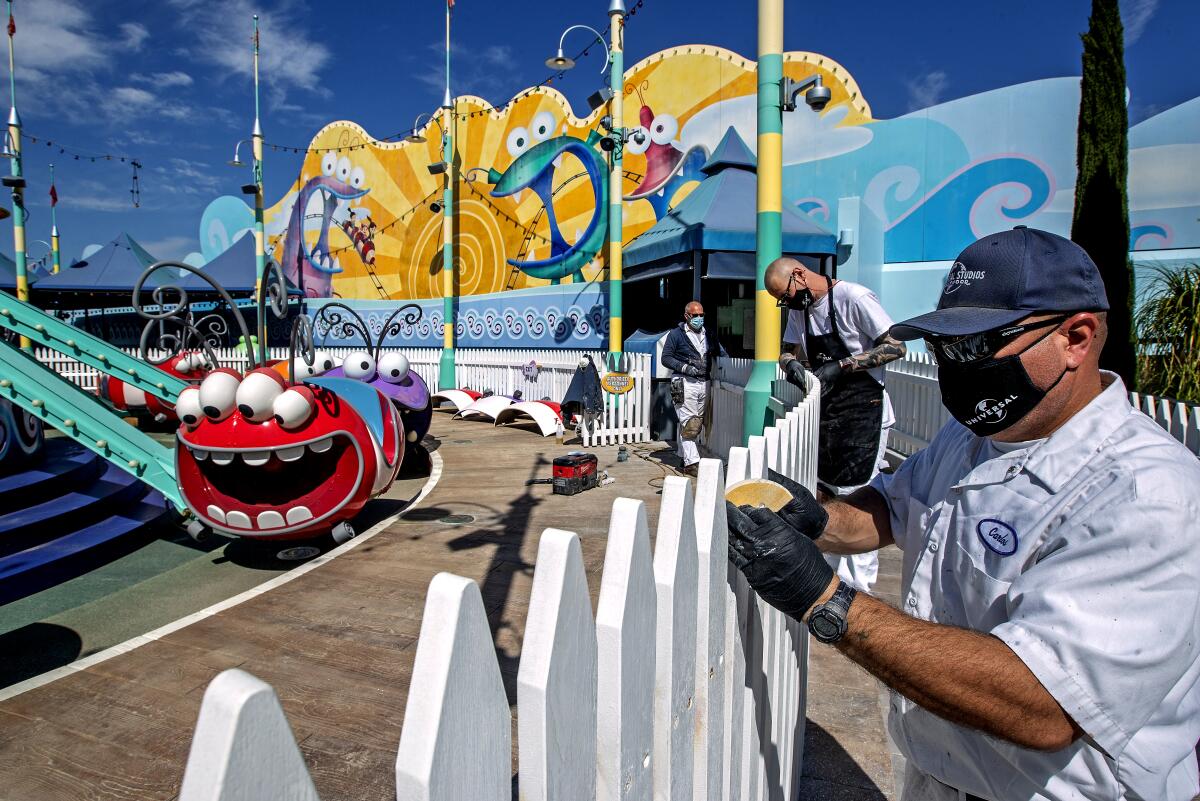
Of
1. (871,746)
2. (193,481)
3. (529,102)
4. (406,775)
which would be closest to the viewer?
(406,775)

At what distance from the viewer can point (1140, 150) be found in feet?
37.5

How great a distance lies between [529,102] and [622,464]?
1250 cm

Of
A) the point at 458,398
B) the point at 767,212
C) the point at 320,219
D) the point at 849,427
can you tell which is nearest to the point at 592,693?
the point at 849,427

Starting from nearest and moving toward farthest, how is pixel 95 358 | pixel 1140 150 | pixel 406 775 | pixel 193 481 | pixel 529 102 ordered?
pixel 406 775 < pixel 193 481 < pixel 95 358 < pixel 1140 150 < pixel 529 102

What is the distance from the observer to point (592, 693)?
1.03 m

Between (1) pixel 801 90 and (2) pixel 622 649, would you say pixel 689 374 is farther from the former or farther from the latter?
(2) pixel 622 649

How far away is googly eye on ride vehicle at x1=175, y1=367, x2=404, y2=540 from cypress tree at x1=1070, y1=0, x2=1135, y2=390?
9.23 meters

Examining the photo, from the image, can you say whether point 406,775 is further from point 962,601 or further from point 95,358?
point 95,358

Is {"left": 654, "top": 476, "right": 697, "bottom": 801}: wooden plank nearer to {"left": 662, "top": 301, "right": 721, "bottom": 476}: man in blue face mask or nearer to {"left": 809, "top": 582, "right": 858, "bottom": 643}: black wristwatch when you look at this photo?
{"left": 809, "top": 582, "right": 858, "bottom": 643}: black wristwatch

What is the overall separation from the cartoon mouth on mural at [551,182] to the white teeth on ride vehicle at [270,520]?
12.4 meters

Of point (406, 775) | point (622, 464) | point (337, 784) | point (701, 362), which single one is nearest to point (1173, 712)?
point (406, 775)

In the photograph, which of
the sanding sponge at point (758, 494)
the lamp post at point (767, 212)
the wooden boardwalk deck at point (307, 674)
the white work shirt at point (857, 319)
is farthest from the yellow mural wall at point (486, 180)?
the sanding sponge at point (758, 494)

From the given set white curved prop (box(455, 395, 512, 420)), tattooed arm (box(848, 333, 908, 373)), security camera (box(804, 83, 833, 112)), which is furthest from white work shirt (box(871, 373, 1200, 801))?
white curved prop (box(455, 395, 512, 420))

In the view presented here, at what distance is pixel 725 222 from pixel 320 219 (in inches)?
647
